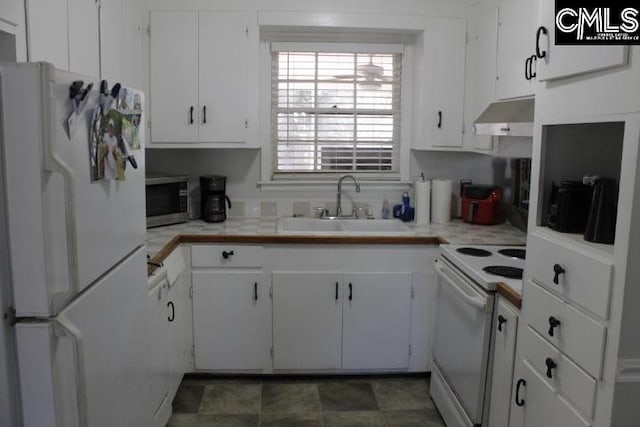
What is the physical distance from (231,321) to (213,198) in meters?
0.79

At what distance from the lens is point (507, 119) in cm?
281

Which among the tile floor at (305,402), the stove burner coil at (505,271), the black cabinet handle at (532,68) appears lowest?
the tile floor at (305,402)

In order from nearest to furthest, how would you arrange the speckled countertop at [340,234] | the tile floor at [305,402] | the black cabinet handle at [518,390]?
the black cabinet handle at [518,390] < the tile floor at [305,402] < the speckled countertop at [340,234]

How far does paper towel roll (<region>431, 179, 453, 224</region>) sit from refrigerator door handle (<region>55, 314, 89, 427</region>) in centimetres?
266

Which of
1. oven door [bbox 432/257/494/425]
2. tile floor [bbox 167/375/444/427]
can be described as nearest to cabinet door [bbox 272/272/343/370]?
tile floor [bbox 167/375/444/427]

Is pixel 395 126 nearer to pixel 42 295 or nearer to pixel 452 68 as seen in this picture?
pixel 452 68

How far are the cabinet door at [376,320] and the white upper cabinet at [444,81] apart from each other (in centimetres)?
98

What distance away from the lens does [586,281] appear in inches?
61.3

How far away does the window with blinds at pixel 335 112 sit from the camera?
3.70 m

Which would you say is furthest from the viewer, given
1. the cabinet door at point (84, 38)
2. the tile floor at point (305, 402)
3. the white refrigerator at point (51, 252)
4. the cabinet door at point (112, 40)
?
the tile floor at point (305, 402)

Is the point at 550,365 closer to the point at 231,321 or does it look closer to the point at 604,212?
the point at 604,212

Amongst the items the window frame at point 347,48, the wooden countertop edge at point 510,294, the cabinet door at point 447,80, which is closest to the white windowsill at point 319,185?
the window frame at point 347,48

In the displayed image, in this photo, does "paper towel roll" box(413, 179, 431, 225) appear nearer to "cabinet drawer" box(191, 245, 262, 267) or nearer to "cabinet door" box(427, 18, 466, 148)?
"cabinet door" box(427, 18, 466, 148)

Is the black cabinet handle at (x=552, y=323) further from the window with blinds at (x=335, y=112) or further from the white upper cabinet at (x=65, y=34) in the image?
the window with blinds at (x=335, y=112)
